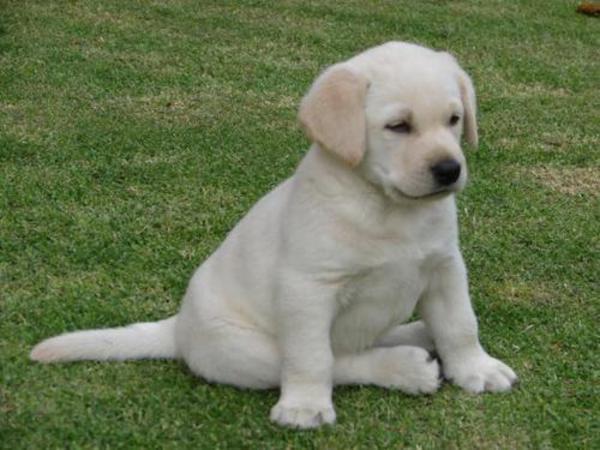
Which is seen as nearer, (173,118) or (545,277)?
(545,277)

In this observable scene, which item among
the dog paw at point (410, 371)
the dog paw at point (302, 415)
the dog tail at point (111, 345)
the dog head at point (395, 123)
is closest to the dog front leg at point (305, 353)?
the dog paw at point (302, 415)

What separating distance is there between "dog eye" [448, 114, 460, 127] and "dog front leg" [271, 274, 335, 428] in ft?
2.30

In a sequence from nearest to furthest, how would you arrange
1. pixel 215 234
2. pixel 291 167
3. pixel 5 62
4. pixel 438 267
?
pixel 438 267, pixel 215 234, pixel 291 167, pixel 5 62

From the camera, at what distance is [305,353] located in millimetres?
3793

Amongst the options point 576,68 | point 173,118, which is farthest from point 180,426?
point 576,68

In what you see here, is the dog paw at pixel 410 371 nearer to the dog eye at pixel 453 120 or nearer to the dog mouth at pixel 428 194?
the dog mouth at pixel 428 194

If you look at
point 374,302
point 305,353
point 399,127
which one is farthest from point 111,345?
point 399,127

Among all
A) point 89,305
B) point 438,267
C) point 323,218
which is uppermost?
point 323,218

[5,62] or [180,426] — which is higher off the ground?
[180,426]

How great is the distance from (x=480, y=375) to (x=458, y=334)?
182 millimetres

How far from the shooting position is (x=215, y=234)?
581 cm

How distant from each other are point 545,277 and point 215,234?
170cm

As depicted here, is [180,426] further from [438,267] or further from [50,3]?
[50,3]

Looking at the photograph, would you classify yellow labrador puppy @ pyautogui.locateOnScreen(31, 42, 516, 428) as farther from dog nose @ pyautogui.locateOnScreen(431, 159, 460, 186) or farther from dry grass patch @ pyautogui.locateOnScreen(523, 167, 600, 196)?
dry grass patch @ pyautogui.locateOnScreen(523, 167, 600, 196)
